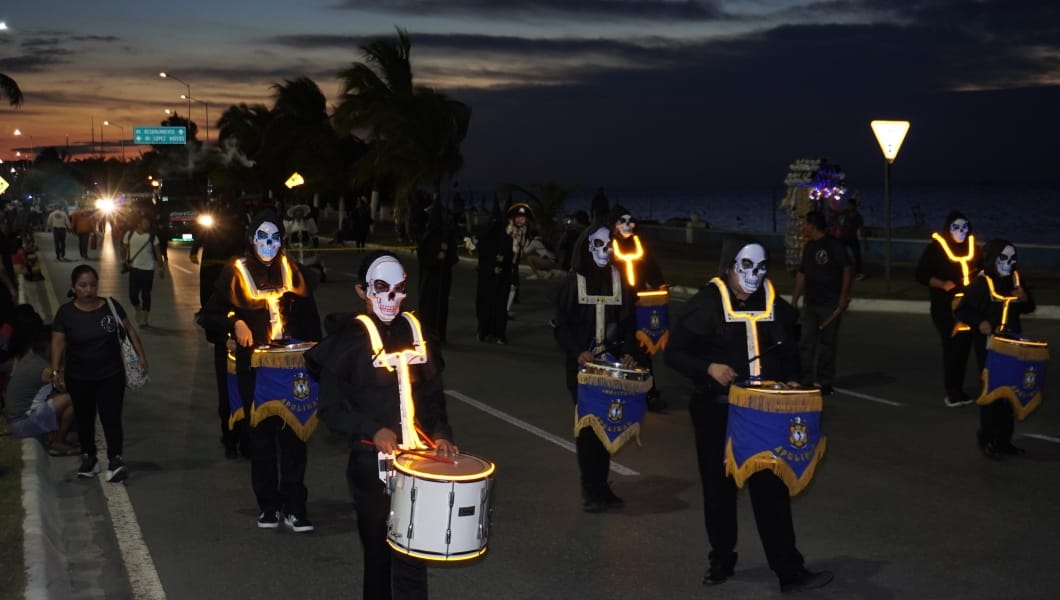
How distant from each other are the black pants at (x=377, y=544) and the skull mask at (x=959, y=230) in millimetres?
8418

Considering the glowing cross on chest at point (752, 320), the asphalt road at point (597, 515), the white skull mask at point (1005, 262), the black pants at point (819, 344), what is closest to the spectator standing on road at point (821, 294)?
the black pants at point (819, 344)

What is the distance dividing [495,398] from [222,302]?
5148 millimetres

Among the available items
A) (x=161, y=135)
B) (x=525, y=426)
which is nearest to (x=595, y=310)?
(x=525, y=426)

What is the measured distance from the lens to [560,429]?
1199cm

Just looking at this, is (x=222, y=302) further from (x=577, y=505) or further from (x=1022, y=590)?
(x=1022, y=590)

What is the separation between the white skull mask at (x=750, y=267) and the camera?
6.77 m

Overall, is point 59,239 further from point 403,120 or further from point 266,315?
point 266,315

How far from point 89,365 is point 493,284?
9228 millimetres

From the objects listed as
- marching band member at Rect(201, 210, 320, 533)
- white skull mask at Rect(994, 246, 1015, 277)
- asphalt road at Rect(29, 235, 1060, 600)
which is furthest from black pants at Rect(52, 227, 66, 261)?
white skull mask at Rect(994, 246, 1015, 277)

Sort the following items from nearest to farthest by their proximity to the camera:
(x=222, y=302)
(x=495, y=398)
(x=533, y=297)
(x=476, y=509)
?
(x=476, y=509) < (x=222, y=302) < (x=495, y=398) < (x=533, y=297)

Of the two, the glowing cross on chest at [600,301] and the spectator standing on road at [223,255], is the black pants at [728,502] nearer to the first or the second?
the glowing cross on chest at [600,301]

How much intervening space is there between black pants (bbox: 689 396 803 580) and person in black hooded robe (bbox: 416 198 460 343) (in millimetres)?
11050

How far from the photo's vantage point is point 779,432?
258 inches

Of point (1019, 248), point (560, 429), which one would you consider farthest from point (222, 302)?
point (1019, 248)
